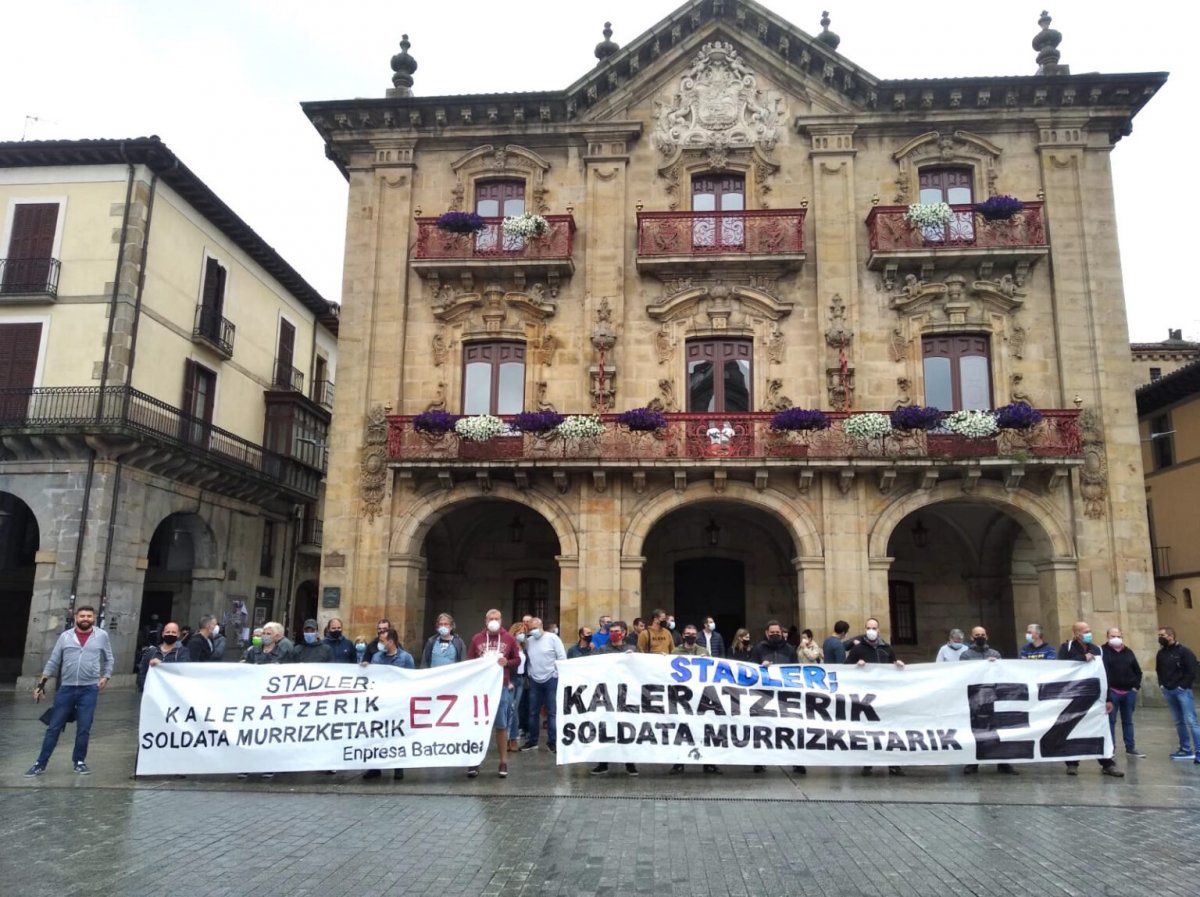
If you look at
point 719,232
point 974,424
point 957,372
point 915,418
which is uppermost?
point 719,232

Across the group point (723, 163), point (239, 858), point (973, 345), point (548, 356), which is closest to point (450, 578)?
point (548, 356)

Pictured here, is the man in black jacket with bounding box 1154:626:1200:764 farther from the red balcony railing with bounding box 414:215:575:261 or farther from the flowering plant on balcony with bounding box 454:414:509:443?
the red balcony railing with bounding box 414:215:575:261

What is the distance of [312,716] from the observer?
10266mm

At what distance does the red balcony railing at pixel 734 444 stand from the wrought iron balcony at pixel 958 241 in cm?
369

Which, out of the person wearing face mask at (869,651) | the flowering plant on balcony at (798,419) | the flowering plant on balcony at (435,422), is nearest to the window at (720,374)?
the flowering plant on balcony at (798,419)

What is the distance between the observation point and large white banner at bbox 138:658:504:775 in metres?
10.1

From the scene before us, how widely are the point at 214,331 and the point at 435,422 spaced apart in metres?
11.4

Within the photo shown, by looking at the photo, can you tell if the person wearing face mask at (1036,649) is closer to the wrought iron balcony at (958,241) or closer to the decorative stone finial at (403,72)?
the wrought iron balcony at (958,241)

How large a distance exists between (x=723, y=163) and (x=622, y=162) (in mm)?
2332

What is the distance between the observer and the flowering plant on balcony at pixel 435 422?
1897 cm

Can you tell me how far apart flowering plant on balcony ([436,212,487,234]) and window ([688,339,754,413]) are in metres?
5.48

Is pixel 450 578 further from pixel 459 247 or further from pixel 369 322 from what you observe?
pixel 459 247

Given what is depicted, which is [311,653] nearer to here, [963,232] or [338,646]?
[338,646]

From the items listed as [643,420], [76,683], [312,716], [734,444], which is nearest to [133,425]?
[643,420]
